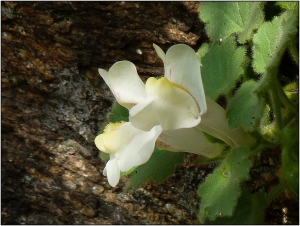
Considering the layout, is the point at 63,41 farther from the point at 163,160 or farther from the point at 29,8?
the point at 163,160

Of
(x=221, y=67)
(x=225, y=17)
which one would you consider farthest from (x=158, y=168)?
(x=225, y=17)

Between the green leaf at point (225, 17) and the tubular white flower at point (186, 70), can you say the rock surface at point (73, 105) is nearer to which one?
the green leaf at point (225, 17)

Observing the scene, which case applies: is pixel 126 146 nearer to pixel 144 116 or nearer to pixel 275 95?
pixel 144 116

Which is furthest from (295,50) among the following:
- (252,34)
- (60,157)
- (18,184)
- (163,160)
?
(18,184)

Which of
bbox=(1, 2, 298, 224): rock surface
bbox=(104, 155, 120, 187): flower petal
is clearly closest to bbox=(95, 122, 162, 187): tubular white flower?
bbox=(104, 155, 120, 187): flower petal

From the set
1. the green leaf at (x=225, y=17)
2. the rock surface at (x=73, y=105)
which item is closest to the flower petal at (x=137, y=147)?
the green leaf at (x=225, y=17)

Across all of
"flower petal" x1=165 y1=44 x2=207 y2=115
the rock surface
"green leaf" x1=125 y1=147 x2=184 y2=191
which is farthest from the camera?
the rock surface

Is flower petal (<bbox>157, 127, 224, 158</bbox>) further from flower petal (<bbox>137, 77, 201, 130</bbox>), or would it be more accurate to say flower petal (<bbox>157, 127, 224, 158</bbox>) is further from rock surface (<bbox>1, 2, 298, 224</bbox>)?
rock surface (<bbox>1, 2, 298, 224</bbox>)
